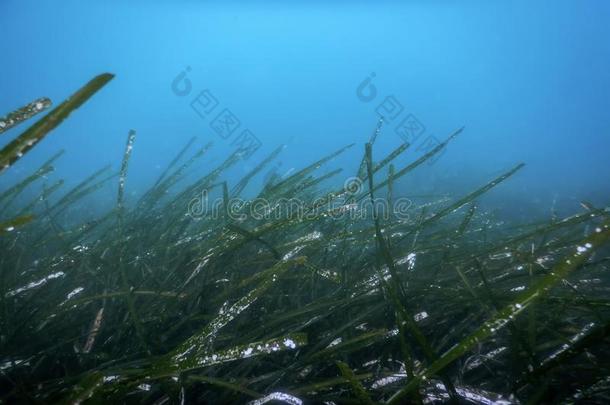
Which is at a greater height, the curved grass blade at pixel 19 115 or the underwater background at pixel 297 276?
the curved grass blade at pixel 19 115

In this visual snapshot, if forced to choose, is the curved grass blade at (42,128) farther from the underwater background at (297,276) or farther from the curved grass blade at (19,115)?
the curved grass blade at (19,115)

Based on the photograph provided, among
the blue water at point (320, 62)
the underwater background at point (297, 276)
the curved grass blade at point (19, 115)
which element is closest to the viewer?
the curved grass blade at point (19, 115)

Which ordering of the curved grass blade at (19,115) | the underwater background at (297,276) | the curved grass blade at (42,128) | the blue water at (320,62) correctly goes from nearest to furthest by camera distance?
the curved grass blade at (42,128), the curved grass blade at (19,115), the underwater background at (297,276), the blue water at (320,62)

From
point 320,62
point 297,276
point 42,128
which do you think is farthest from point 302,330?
point 320,62

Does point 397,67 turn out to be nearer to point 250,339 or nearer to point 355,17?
point 355,17

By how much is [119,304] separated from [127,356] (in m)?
0.42

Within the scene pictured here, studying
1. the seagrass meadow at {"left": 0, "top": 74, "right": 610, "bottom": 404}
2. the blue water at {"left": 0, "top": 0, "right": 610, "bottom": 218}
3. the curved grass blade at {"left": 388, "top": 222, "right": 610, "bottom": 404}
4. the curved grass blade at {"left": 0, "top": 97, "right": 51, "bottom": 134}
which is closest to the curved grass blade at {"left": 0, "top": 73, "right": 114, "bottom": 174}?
the seagrass meadow at {"left": 0, "top": 74, "right": 610, "bottom": 404}

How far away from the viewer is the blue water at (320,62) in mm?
72875

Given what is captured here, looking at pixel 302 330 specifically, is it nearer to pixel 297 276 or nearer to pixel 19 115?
pixel 297 276

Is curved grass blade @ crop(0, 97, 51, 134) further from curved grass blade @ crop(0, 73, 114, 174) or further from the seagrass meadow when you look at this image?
curved grass blade @ crop(0, 73, 114, 174)

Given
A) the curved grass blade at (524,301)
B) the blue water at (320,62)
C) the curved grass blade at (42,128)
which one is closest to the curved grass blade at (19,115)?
the curved grass blade at (42,128)

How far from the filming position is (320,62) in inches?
4264

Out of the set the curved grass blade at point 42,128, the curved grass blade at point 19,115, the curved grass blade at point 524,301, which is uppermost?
the curved grass blade at point 19,115

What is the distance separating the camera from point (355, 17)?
9312 cm
